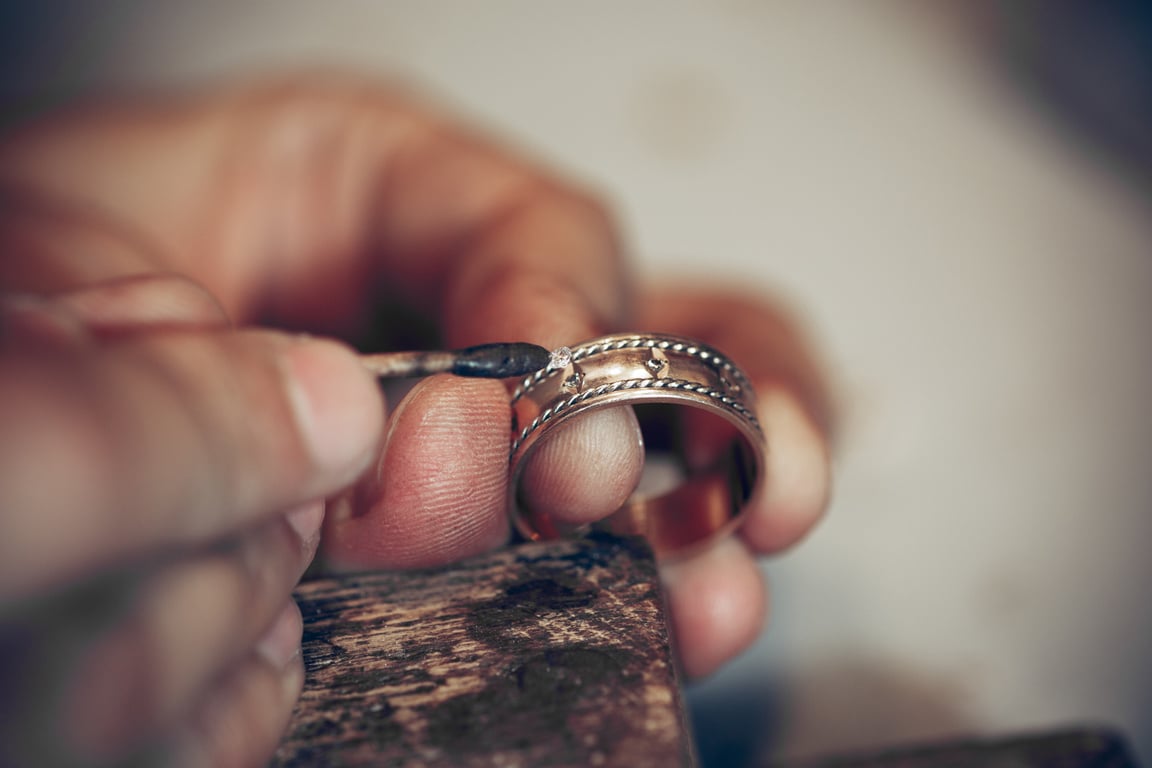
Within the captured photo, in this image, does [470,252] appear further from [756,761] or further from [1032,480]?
[1032,480]

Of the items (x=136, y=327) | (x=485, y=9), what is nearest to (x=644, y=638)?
(x=136, y=327)

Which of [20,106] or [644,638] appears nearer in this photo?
[644,638]

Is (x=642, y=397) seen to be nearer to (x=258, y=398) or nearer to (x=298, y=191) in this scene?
(x=258, y=398)

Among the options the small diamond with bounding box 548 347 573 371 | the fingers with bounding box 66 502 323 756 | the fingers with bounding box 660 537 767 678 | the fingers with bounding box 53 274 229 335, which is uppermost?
the fingers with bounding box 53 274 229 335

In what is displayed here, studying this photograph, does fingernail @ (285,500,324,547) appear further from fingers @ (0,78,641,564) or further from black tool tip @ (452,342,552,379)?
fingers @ (0,78,641,564)

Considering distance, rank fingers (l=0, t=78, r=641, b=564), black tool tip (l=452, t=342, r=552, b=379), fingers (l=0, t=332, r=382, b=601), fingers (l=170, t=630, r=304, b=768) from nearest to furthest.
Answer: fingers (l=0, t=332, r=382, b=601) < fingers (l=170, t=630, r=304, b=768) < black tool tip (l=452, t=342, r=552, b=379) < fingers (l=0, t=78, r=641, b=564)

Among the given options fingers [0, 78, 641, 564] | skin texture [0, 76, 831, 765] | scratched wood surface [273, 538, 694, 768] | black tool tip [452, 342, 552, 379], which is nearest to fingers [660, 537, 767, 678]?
skin texture [0, 76, 831, 765]

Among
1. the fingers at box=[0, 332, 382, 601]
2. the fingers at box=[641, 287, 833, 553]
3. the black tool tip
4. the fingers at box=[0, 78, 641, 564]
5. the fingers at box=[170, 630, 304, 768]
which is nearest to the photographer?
the fingers at box=[0, 332, 382, 601]
